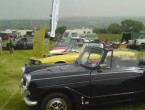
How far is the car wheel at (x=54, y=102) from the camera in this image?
6.44 m

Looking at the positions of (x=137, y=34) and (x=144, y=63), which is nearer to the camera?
(x=144, y=63)

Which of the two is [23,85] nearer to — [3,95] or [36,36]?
[3,95]

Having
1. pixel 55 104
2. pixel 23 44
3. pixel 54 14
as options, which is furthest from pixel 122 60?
pixel 23 44

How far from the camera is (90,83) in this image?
662cm

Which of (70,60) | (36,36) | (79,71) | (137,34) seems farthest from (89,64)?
(137,34)

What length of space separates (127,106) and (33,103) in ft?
7.70

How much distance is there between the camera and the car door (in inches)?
263

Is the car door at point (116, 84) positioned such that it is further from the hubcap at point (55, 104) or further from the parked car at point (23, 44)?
the parked car at point (23, 44)

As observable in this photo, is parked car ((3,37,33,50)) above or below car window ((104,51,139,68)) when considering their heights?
below

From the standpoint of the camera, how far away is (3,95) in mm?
8906

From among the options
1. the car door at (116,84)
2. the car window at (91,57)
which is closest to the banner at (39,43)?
the car window at (91,57)

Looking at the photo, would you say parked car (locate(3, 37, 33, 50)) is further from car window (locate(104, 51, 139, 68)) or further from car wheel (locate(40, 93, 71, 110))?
car wheel (locate(40, 93, 71, 110))

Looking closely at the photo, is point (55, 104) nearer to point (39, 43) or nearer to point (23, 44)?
point (39, 43)

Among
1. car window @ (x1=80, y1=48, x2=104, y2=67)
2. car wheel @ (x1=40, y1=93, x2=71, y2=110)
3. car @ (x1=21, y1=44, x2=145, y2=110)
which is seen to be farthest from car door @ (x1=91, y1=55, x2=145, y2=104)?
car wheel @ (x1=40, y1=93, x2=71, y2=110)
